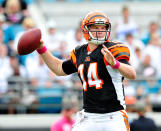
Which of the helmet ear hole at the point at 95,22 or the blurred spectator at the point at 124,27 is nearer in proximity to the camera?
the helmet ear hole at the point at 95,22

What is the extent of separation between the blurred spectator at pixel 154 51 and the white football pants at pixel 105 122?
15.2 ft

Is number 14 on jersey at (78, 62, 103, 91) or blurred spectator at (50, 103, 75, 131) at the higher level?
number 14 on jersey at (78, 62, 103, 91)

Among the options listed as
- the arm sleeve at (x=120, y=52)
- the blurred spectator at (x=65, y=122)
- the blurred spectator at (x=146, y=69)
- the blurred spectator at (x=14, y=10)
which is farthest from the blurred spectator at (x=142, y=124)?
the blurred spectator at (x=14, y=10)

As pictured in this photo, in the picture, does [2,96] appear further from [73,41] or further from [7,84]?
[73,41]

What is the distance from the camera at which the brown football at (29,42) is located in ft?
14.3

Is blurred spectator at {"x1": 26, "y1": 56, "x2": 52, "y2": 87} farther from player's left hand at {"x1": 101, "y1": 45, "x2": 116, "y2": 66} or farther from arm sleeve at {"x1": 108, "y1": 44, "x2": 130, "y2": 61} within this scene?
player's left hand at {"x1": 101, "y1": 45, "x2": 116, "y2": 66}

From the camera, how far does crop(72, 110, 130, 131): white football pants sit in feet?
13.1

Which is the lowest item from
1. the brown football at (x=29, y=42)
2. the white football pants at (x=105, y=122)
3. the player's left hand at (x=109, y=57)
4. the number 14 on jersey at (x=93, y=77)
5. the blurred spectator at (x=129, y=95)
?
the blurred spectator at (x=129, y=95)

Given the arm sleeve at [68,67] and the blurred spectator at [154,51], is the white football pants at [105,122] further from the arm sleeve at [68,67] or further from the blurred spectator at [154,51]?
the blurred spectator at [154,51]

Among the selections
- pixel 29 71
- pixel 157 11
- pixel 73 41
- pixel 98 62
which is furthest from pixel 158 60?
pixel 98 62

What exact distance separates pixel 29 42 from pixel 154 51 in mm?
5001

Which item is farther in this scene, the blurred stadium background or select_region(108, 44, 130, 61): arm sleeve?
the blurred stadium background

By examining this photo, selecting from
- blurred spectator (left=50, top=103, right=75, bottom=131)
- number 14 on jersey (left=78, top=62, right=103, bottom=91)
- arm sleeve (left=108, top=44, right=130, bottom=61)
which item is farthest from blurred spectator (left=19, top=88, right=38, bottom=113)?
arm sleeve (left=108, top=44, right=130, bottom=61)

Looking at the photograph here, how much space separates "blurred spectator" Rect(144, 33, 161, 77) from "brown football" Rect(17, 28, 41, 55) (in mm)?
4502
